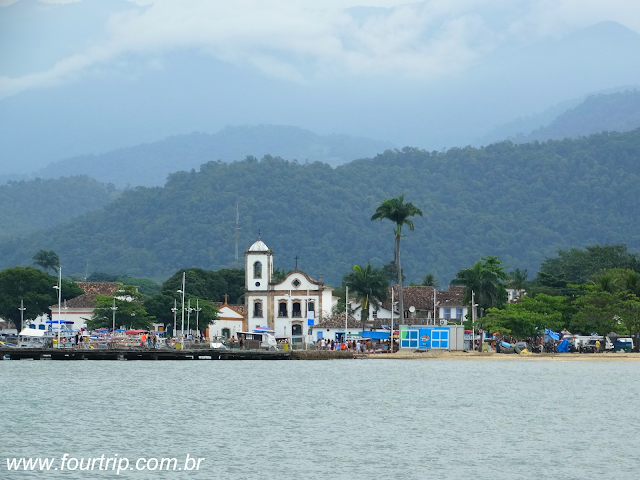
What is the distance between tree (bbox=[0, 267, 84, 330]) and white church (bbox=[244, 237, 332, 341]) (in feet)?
86.5

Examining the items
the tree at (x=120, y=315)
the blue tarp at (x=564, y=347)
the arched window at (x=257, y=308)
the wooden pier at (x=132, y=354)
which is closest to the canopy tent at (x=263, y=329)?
the arched window at (x=257, y=308)

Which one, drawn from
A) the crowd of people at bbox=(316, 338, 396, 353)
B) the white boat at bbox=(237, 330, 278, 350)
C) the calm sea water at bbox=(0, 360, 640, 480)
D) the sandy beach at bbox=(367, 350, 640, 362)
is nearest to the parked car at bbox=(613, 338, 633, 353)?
the sandy beach at bbox=(367, 350, 640, 362)

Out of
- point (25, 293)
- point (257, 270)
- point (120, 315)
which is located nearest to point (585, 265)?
point (257, 270)

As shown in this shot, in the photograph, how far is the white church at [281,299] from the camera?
354ft

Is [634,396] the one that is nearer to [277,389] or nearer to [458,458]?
[277,389]

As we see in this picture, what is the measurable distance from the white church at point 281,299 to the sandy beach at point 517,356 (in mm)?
21309

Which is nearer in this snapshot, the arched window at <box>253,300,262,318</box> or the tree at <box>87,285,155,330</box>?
the tree at <box>87,285,155,330</box>

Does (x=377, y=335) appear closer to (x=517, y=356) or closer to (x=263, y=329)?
(x=263, y=329)


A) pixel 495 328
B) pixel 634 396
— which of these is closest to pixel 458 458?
pixel 634 396

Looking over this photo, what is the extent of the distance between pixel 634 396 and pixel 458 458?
22362mm

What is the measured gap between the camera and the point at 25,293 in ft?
390

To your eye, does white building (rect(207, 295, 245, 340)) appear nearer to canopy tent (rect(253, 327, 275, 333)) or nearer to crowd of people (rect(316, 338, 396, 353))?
canopy tent (rect(253, 327, 275, 333))

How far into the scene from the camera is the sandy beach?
7869 cm

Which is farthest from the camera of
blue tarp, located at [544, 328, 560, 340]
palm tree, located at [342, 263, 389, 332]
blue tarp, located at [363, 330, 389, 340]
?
palm tree, located at [342, 263, 389, 332]
